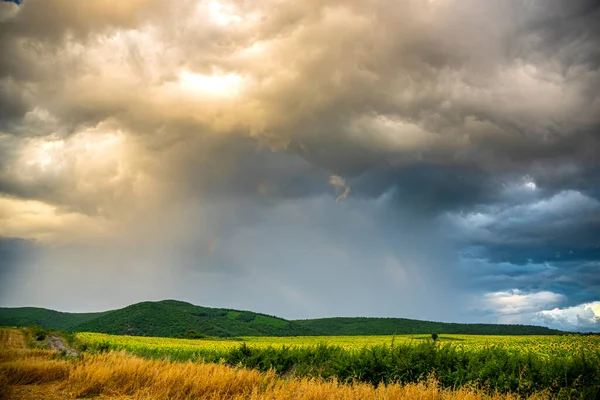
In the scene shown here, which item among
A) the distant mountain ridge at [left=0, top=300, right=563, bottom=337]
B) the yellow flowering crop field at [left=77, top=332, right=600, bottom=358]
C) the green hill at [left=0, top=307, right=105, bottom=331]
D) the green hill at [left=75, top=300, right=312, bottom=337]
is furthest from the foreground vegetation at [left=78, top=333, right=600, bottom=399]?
the green hill at [left=0, top=307, right=105, bottom=331]

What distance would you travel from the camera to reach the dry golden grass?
11.8 meters

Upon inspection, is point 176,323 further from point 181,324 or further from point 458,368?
point 458,368

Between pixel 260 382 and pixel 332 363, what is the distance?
7848 mm

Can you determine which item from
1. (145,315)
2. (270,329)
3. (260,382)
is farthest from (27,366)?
(270,329)

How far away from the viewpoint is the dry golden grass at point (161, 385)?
11.8 meters

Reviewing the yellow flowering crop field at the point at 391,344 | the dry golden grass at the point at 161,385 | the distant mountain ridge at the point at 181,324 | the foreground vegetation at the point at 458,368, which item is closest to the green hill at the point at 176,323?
the distant mountain ridge at the point at 181,324

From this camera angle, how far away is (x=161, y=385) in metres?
13.8

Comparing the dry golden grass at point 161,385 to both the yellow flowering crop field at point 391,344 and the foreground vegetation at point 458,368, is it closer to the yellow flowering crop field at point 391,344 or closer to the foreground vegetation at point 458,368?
the foreground vegetation at point 458,368

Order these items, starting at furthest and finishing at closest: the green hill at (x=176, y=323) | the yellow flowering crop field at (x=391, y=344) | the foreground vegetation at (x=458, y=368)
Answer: the green hill at (x=176, y=323)
the yellow flowering crop field at (x=391, y=344)
the foreground vegetation at (x=458, y=368)

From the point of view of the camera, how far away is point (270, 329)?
179m

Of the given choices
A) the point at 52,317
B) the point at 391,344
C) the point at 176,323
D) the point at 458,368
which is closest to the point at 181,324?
the point at 176,323

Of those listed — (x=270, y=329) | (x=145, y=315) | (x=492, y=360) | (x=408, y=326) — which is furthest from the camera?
(x=408, y=326)

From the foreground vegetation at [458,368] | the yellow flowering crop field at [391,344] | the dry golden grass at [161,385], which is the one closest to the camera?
the dry golden grass at [161,385]

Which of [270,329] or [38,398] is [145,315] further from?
[38,398]
